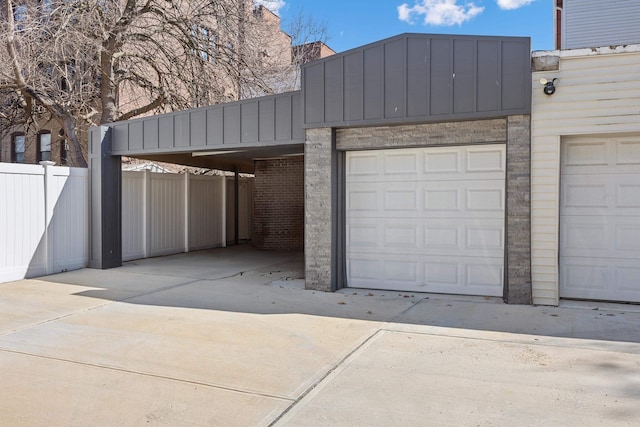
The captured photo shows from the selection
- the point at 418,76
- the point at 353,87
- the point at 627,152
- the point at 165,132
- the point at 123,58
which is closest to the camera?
the point at 627,152

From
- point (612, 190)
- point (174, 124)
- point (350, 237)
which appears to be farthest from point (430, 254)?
point (174, 124)

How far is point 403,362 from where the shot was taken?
185 inches

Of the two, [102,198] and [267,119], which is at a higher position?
[267,119]

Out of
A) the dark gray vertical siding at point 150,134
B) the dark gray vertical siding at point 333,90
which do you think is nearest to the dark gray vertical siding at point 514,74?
the dark gray vertical siding at point 333,90

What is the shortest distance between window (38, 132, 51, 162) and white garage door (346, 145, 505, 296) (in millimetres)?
15600

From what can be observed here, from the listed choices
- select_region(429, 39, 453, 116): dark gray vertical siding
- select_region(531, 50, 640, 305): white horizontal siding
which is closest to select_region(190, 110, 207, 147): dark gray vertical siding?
select_region(429, 39, 453, 116): dark gray vertical siding

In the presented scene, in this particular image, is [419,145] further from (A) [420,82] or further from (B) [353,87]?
(B) [353,87]

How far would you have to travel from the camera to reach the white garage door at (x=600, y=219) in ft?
22.8

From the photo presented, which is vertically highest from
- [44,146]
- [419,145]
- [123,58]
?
[123,58]

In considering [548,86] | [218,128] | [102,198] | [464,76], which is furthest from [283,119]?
[102,198]

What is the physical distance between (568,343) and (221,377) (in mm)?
3596

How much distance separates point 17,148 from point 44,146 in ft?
6.07

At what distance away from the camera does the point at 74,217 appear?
408 inches

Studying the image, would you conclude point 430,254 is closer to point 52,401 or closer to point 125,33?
point 52,401
